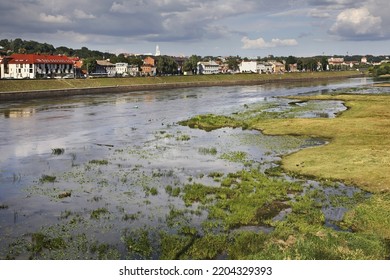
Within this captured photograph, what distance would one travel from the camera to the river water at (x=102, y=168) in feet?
74.7

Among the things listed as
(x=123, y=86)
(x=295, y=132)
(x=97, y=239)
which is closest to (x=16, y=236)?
(x=97, y=239)

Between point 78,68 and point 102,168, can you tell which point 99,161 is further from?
point 78,68

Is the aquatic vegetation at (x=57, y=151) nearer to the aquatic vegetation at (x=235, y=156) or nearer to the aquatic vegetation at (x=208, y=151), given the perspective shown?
the aquatic vegetation at (x=208, y=151)

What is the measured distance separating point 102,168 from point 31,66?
13928 centimetres

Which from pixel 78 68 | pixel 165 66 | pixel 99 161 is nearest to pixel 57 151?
pixel 99 161

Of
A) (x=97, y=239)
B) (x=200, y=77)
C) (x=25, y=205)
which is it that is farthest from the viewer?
(x=200, y=77)

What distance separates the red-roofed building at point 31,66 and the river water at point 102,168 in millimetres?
96802

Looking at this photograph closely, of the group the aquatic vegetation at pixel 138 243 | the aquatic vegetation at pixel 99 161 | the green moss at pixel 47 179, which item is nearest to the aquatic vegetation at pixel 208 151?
the aquatic vegetation at pixel 99 161

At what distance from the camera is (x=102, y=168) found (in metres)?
34.6

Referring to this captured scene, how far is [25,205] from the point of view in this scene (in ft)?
84.0

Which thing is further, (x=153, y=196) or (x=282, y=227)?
(x=153, y=196)
